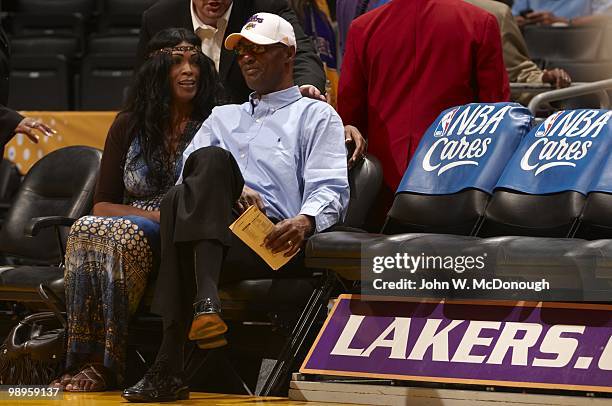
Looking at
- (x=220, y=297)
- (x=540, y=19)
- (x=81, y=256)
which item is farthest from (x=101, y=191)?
(x=540, y=19)

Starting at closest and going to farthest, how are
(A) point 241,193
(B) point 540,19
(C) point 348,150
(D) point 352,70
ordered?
(A) point 241,193, (C) point 348,150, (D) point 352,70, (B) point 540,19

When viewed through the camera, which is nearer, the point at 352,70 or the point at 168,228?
the point at 168,228

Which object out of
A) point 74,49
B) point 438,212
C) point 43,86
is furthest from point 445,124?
point 74,49

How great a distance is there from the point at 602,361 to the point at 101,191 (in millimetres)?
2210

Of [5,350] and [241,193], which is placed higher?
[241,193]

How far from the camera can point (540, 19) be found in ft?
25.0

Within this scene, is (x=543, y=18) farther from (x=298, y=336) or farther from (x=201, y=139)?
(x=298, y=336)

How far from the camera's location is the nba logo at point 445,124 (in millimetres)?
4371

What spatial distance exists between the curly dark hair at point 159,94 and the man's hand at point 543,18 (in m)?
3.34

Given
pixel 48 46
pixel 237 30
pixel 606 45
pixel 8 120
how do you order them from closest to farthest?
pixel 237 30
pixel 8 120
pixel 606 45
pixel 48 46

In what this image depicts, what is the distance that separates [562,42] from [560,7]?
0.42 meters

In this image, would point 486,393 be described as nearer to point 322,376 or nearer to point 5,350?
point 322,376

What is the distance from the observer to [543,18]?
300 inches

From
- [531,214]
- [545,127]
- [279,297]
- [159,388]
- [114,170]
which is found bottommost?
[159,388]
